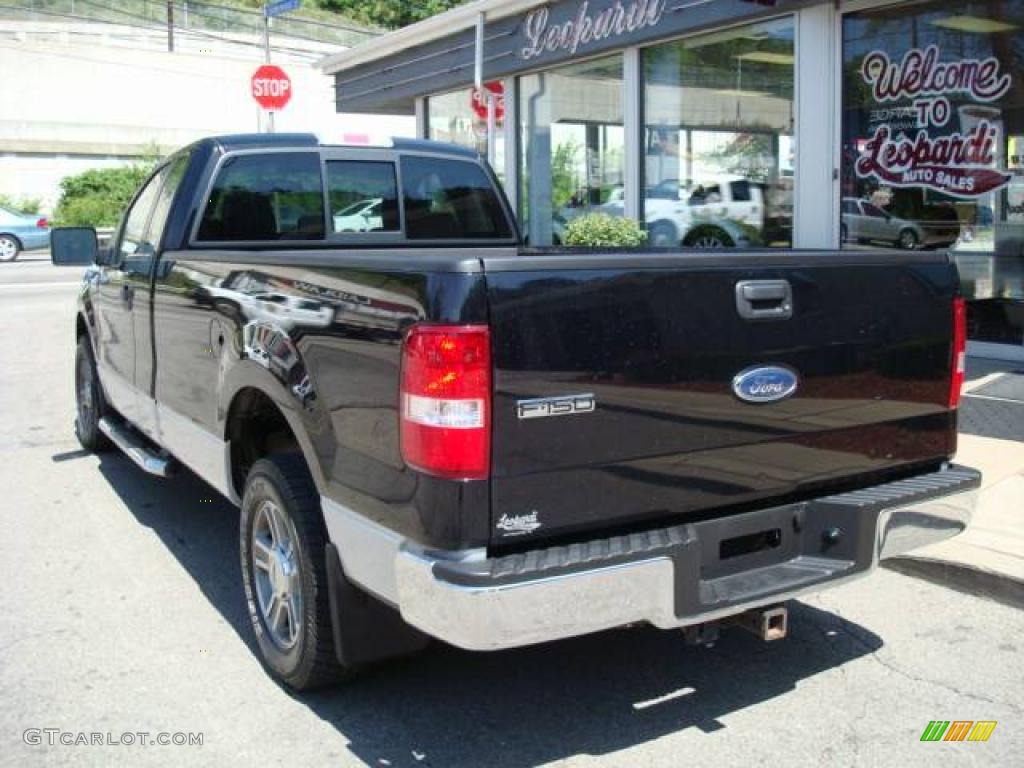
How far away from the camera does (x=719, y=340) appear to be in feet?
10.5

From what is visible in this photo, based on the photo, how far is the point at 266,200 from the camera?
5305 mm

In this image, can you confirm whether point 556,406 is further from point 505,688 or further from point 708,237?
point 708,237

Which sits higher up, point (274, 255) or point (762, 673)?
point (274, 255)

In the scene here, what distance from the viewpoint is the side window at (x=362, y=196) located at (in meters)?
5.46

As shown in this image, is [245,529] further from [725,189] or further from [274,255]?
[725,189]

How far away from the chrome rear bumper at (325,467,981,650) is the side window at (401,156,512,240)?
2889mm

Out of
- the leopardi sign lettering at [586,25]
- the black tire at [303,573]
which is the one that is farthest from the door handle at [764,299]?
the leopardi sign lettering at [586,25]

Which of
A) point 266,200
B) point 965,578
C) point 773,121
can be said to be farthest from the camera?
point 773,121

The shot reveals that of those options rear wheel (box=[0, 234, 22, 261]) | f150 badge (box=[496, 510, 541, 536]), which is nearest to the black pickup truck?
f150 badge (box=[496, 510, 541, 536])

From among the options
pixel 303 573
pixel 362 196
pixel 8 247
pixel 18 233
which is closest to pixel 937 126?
pixel 362 196

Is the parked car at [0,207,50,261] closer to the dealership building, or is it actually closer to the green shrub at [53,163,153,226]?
the green shrub at [53,163,153,226]

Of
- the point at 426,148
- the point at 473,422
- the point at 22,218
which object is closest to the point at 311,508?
the point at 473,422

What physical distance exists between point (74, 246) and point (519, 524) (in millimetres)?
4597

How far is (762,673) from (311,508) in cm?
180
